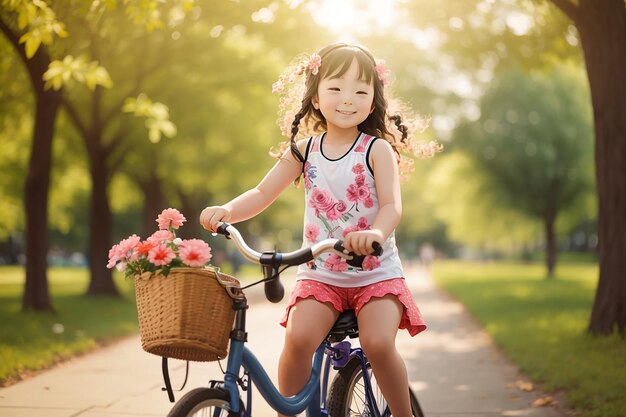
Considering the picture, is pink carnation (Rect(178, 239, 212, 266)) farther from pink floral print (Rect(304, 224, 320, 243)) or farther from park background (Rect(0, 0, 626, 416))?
park background (Rect(0, 0, 626, 416))

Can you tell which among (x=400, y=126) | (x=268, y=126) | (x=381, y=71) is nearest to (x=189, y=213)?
(x=268, y=126)

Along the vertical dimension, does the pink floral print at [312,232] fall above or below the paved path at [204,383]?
above

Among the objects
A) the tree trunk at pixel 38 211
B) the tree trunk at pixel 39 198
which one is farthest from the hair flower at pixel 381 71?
the tree trunk at pixel 38 211

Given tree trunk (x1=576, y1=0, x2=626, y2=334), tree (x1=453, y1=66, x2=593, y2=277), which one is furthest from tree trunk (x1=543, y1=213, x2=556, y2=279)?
tree trunk (x1=576, y1=0, x2=626, y2=334)

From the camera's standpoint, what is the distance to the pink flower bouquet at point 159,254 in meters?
2.78

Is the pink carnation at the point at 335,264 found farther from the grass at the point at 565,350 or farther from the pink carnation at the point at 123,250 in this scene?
the grass at the point at 565,350

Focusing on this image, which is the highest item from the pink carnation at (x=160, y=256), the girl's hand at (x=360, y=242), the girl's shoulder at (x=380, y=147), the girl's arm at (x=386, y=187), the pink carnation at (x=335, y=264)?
the girl's shoulder at (x=380, y=147)

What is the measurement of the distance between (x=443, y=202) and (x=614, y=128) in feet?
82.6

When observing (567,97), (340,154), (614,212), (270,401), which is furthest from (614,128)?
(567,97)

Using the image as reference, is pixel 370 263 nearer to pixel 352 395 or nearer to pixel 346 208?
pixel 346 208

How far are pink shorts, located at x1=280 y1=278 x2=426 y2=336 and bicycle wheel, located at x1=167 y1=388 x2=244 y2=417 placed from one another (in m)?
0.64

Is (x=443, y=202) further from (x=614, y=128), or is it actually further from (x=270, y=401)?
(x=270, y=401)

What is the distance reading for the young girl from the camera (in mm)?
3357

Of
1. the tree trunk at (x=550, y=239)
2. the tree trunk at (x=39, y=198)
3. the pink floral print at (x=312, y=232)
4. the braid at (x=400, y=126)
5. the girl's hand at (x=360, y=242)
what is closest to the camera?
the girl's hand at (x=360, y=242)
